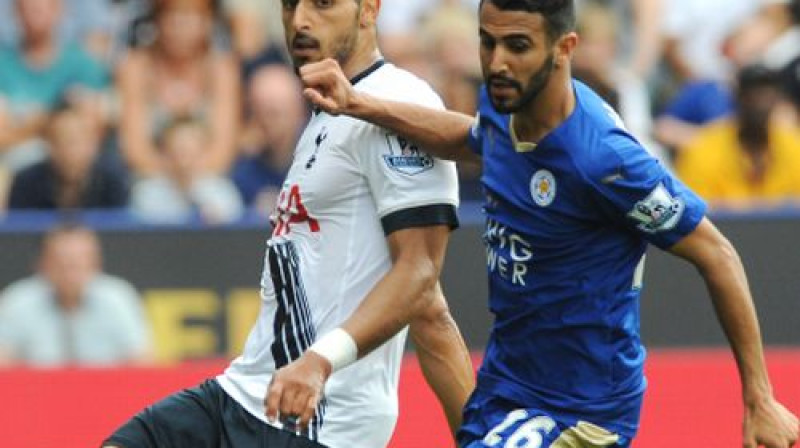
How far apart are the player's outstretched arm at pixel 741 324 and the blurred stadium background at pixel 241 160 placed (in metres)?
3.18

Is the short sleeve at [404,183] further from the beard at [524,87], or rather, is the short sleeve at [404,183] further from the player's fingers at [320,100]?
the beard at [524,87]

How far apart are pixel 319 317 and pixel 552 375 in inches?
27.2

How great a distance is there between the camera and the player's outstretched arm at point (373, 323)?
518 centimetres

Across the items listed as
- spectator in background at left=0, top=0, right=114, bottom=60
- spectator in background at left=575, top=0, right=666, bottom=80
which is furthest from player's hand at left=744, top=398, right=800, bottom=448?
spectator in background at left=0, top=0, right=114, bottom=60

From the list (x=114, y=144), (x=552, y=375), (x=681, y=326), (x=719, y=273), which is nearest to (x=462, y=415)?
(x=552, y=375)

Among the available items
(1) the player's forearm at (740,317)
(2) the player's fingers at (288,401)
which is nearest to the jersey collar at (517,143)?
(1) the player's forearm at (740,317)

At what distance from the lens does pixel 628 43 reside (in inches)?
520

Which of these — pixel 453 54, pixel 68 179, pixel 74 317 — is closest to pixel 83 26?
pixel 68 179

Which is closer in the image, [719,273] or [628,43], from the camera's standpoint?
[719,273]

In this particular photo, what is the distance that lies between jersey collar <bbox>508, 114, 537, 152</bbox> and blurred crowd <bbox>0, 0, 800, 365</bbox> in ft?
17.8

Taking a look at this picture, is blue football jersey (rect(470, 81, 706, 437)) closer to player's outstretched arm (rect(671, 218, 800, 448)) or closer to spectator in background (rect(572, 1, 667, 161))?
player's outstretched arm (rect(671, 218, 800, 448))

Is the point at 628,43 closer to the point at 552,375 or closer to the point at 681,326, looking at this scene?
the point at 681,326

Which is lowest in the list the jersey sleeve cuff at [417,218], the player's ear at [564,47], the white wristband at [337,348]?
the white wristband at [337,348]

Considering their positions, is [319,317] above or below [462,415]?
above
